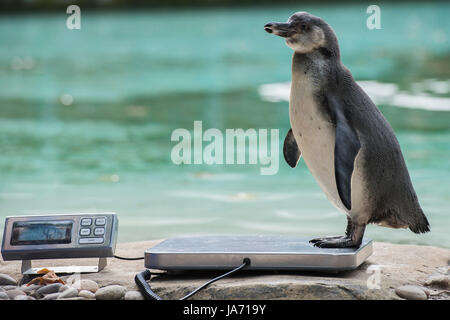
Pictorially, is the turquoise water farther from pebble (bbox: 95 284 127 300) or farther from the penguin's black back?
pebble (bbox: 95 284 127 300)

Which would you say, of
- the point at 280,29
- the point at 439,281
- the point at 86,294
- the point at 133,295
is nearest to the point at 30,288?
the point at 86,294

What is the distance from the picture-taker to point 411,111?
232 inches

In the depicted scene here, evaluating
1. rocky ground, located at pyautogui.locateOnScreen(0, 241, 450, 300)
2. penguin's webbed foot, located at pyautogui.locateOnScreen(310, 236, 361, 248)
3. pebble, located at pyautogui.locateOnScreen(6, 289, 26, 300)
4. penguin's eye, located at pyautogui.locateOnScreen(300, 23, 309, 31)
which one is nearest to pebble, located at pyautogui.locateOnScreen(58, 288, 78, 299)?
rocky ground, located at pyautogui.locateOnScreen(0, 241, 450, 300)

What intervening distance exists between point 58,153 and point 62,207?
1.56m

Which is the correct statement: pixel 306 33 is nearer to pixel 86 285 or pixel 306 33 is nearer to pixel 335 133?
pixel 335 133

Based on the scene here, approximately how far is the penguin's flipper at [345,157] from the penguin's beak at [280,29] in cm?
26

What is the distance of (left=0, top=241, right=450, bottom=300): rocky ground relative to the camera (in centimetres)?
161

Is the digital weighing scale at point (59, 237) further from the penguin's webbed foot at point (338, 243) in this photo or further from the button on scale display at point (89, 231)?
the penguin's webbed foot at point (338, 243)

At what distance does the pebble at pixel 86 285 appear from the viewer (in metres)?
1.75

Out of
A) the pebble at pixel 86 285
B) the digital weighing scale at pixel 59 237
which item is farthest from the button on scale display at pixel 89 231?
the pebble at pixel 86 285

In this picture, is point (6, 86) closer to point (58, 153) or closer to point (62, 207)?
point (58, 153)

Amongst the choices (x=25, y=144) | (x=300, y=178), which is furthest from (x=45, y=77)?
(x=300, y=178)

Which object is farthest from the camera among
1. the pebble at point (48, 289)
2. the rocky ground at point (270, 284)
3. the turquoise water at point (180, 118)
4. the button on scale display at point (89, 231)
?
the turquoise water at point (180, 118)

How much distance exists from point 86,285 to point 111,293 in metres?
0.11
